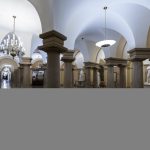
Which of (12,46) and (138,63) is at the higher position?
(12,46)

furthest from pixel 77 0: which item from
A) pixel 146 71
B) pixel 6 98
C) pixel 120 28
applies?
pixel 146 71

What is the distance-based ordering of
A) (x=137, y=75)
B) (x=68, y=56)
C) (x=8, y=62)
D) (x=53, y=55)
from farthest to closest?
(x=8, y=62), (x=137, y=75), (x=68, y=56), (x=53, y=55)

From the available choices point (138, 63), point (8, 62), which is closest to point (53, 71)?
point (138, 63)

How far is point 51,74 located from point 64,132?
4128 millimetres

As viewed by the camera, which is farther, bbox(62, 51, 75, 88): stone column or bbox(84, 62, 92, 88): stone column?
bbox(84, 62, 92, 88): stone column

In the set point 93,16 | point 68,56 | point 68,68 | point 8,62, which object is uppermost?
point 93,16

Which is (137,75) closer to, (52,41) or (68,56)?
(68,56)

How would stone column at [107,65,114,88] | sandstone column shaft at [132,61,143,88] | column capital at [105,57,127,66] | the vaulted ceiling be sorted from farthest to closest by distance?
column capital at [105,57,127,66], stone column at [107,65,114,88], sandstone column shaft at [132,61,143,88], the vaulted ceiling

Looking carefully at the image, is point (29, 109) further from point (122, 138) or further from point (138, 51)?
point (138, 51)

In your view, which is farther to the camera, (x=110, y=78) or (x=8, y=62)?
(x=8, y=62)

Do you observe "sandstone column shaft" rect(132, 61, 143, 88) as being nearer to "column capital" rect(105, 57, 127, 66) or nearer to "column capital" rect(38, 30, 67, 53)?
"column capital" rect(105, 57, 127, 66)

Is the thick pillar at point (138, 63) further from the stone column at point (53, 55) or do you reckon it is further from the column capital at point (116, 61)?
the stone column at point (53, 55)

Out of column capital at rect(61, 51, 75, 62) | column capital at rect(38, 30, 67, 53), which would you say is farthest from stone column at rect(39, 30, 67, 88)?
column capital at rect(61, 51, 75, 62)

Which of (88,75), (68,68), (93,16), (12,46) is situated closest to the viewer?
(68,68)
